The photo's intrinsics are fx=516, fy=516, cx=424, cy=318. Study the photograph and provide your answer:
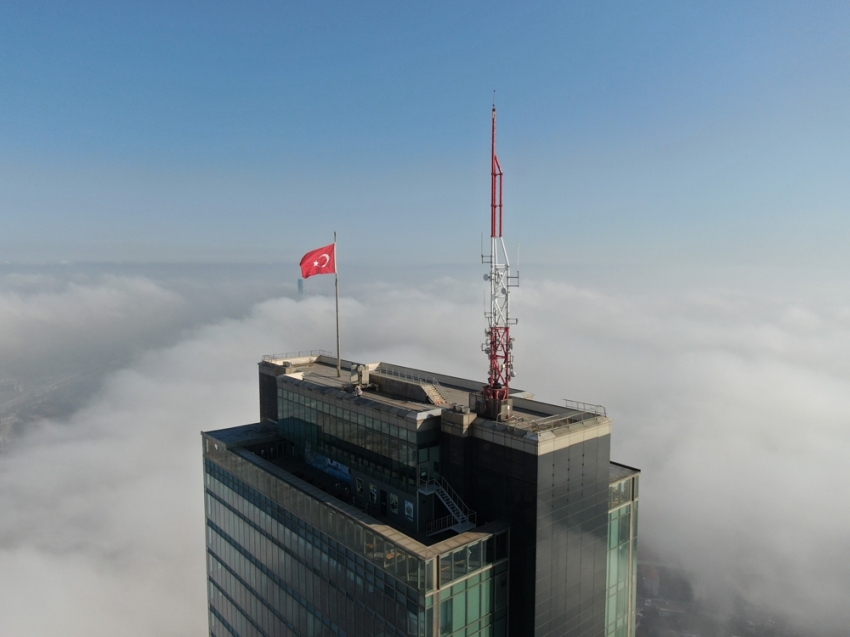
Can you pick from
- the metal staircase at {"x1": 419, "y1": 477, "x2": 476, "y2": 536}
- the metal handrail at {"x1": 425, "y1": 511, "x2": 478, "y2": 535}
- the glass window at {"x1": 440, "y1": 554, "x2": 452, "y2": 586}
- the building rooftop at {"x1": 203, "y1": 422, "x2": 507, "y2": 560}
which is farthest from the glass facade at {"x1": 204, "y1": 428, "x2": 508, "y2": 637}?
the metal handrail at {"x1": 425, "y1": 511, "x2": 478, "y2": 535}

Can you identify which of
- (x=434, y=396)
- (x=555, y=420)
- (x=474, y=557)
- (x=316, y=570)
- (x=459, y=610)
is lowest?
(x=316, y=570)

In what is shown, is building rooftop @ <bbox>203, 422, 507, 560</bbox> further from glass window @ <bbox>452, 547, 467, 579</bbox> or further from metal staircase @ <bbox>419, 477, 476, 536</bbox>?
metal staircase @ <bbox>419, 477, 476, 536</bbox>

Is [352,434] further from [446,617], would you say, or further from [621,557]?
[621,557]

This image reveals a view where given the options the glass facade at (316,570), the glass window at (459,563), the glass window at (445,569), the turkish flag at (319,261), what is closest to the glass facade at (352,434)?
the glass facade at (316,570)

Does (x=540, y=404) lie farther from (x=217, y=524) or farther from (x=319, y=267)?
(x=217, y=524)

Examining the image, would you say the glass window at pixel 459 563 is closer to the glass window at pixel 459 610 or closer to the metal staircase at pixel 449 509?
the glass window at pixel 459 610

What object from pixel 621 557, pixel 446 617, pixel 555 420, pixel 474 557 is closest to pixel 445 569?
pixel 474 557
